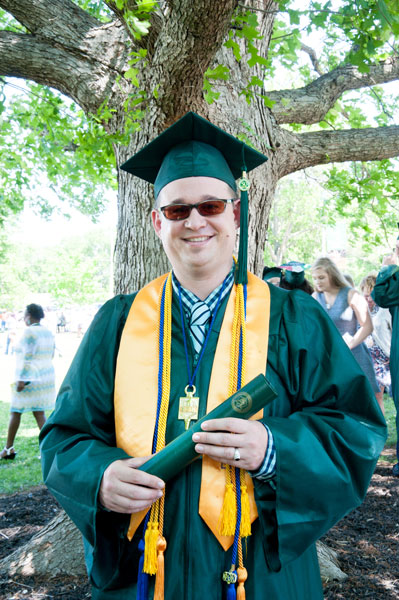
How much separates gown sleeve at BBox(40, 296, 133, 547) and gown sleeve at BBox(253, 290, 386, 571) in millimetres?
493

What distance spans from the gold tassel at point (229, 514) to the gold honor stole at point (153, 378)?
0.03 metres

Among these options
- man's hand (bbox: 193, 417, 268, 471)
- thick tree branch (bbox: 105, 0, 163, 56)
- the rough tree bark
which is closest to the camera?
man's hand (bbox: 193, 417, 268, 471)

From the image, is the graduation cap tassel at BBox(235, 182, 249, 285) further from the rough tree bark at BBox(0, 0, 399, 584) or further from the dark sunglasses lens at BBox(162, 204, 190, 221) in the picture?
the rough tree bark at BBox(0, 0, 399, 584)

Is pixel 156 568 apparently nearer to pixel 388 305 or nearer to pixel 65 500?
pixel 65 500

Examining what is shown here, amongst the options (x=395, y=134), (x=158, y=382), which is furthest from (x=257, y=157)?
(x=395, y=134)

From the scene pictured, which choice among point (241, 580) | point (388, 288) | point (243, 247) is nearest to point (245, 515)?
point (241, 580)

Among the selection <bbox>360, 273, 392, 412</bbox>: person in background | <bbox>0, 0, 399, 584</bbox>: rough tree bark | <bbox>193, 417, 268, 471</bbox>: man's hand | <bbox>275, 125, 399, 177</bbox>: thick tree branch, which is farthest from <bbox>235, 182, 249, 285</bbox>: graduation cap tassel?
<bbox>360, 273, 392, 412</bbox>: person in background

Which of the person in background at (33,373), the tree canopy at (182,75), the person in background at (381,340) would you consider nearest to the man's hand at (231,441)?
the tree canopy at (182,75)

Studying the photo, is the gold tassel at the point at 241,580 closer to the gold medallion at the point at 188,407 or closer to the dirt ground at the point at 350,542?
the gold medallion at the point at 188,407

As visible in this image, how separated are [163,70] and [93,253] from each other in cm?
7669

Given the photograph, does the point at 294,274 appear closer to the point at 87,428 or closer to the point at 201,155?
the point at 201,155

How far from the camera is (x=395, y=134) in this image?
13.5 ft

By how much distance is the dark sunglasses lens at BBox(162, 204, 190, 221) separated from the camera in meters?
1.75

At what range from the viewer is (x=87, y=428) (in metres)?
1.70
